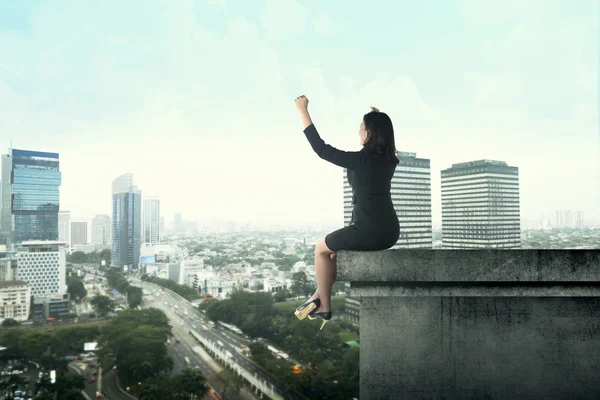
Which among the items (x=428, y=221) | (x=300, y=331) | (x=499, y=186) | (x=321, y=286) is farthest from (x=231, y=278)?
(x=321, y=286)

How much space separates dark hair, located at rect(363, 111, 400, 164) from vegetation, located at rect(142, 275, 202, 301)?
26.4m

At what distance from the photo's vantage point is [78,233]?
4312 centimetres

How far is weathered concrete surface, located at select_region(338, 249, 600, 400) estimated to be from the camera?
1122mm

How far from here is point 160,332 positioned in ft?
56.9

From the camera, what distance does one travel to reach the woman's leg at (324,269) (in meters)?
1.26

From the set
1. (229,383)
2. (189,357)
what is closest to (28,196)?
(189,357)

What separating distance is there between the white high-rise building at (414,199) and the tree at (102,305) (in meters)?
16.9

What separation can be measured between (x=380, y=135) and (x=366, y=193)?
0.62ft

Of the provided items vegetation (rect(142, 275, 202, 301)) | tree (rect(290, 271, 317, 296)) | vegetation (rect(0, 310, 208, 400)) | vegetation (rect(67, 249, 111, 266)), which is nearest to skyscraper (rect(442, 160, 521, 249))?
tree (rect(290, 271, 317, 296))

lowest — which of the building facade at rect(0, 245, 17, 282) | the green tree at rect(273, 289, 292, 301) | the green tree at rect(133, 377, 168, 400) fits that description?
the green tree at rect(133, 377, 168, 400)

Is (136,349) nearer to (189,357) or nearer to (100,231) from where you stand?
(189,357)

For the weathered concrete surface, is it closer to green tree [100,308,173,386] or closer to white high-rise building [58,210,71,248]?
green tree [100,308,173,386]

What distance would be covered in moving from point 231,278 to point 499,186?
20.0 m

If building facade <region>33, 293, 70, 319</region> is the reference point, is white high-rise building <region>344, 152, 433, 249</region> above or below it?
above
